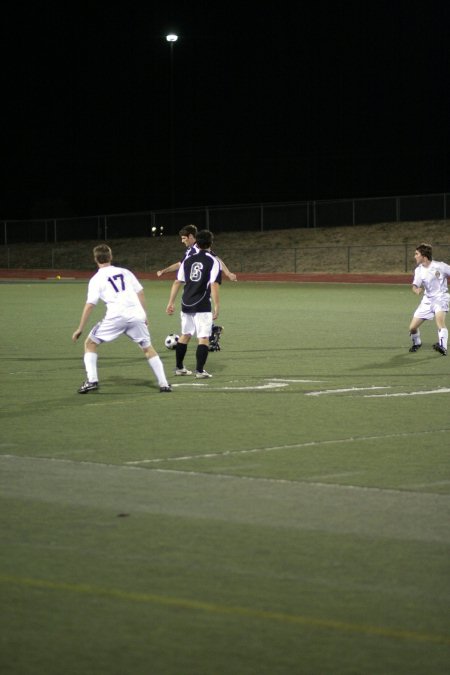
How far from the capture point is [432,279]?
20125mm

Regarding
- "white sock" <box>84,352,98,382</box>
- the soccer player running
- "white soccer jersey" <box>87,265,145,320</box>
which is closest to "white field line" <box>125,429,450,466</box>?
"white soccer jersey" <box>87,265,145,320</box>

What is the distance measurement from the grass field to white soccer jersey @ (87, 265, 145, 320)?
989 mm

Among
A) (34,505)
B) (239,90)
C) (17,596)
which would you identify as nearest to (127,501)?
(34,505)

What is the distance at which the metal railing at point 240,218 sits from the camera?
6706 cm

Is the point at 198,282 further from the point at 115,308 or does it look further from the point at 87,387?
the point at 87,387

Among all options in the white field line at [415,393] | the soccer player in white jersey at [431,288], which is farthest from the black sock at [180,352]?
the soccer player in white jersey at [431,288]

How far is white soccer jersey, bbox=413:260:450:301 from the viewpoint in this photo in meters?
20.1

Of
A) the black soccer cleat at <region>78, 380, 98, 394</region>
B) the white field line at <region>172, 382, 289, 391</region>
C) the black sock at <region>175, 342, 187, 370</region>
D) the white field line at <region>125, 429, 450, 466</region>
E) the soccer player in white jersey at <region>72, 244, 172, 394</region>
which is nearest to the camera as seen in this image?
the white field line at <region>125, 429, 450, 466</region>

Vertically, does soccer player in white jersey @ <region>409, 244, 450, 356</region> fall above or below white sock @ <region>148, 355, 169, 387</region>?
above

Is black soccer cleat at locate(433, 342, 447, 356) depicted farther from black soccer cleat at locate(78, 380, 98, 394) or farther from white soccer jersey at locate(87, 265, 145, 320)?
black soccer cleat at locate(78, 380, 98, 394)

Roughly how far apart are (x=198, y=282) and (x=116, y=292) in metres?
2.14

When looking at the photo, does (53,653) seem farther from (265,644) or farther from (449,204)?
(449,204)

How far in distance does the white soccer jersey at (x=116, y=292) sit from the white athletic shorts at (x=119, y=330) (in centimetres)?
7

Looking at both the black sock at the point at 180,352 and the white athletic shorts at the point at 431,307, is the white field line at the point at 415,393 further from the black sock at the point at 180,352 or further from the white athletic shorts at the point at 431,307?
the white athletic shorts at the point at 431,307
